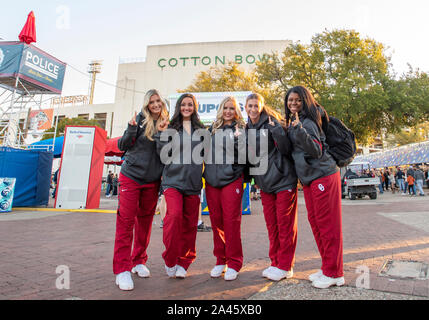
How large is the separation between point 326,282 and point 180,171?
1642mm

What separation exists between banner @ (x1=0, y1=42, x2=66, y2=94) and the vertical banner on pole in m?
5.89

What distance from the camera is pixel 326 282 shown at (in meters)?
2.37

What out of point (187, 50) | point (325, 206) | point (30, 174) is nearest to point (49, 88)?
point (30, 174)

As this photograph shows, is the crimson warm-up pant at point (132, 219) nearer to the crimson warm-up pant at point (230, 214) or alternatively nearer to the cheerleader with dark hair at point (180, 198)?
the cheerleader with dark hair at point (180, 198)

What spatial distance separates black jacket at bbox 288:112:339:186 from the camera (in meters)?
2.42

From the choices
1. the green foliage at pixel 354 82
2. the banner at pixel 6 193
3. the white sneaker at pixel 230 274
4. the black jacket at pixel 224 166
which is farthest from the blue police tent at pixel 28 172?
the green foliage at pixel 354 82

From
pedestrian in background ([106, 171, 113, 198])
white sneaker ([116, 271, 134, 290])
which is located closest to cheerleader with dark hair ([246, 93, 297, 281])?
white sneaker ([116, 271, 134, 290])

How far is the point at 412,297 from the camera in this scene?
209 cm

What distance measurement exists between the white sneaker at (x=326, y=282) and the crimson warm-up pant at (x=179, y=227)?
1236mm

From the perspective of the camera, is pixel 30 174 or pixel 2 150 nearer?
pixel 2 150

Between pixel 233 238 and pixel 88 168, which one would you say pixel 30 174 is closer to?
pixel 88 168

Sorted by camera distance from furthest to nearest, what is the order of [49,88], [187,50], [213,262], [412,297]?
1. [187,50]
2. [49,88]
3. [213,262]
4. [412,297]

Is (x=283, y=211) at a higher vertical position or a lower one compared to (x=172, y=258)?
higher
